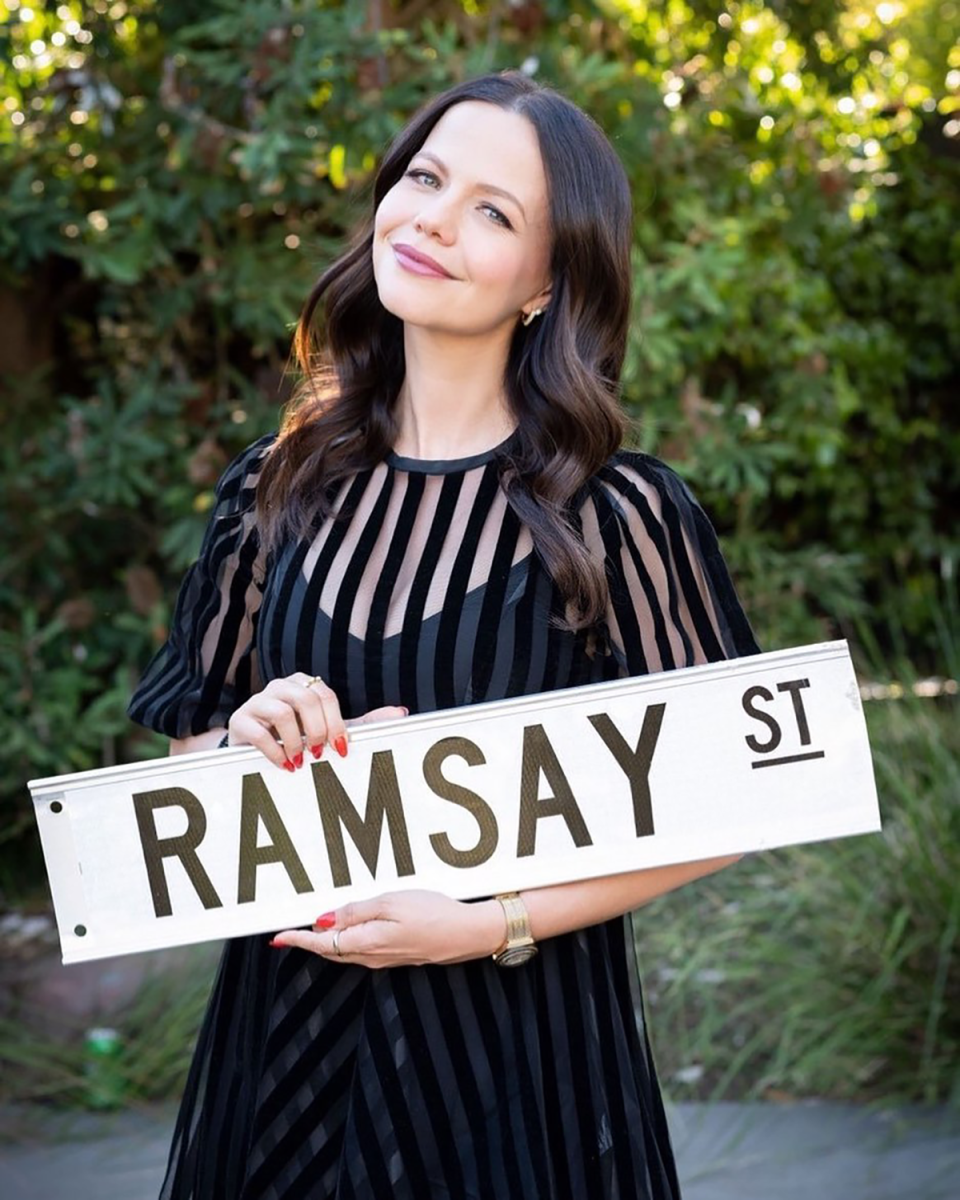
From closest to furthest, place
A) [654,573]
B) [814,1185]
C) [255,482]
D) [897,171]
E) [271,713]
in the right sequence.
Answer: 1. [271,713]
2. [654,573]
3. [255,482]
4. [814,1185]
5. [897,171]

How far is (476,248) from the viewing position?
6.75 ft

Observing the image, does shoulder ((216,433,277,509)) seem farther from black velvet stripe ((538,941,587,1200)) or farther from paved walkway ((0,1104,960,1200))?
paved walkway ((0,1104,960,1200))

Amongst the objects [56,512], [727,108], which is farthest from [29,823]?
[727,108]

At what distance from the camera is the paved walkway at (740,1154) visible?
366cm

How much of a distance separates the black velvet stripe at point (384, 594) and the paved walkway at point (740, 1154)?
2.09 meters

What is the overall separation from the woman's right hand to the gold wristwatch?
10.0 inches

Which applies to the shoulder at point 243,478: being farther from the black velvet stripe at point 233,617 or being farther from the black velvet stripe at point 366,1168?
the black velvet stripe at point 366,1168

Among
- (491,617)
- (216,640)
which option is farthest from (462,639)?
(216,640)

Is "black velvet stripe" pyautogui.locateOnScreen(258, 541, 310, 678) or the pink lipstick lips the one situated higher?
the pink lipstick lips

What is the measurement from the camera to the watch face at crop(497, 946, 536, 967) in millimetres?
1928

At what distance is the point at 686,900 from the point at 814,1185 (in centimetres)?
121

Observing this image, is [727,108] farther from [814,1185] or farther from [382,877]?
[382,877]

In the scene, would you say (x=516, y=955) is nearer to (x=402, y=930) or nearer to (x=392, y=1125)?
(x=402, y=930)

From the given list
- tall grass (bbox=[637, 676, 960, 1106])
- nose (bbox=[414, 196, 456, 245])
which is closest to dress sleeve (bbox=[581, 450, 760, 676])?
nose (bbox=[414, 196, 456, 245])
